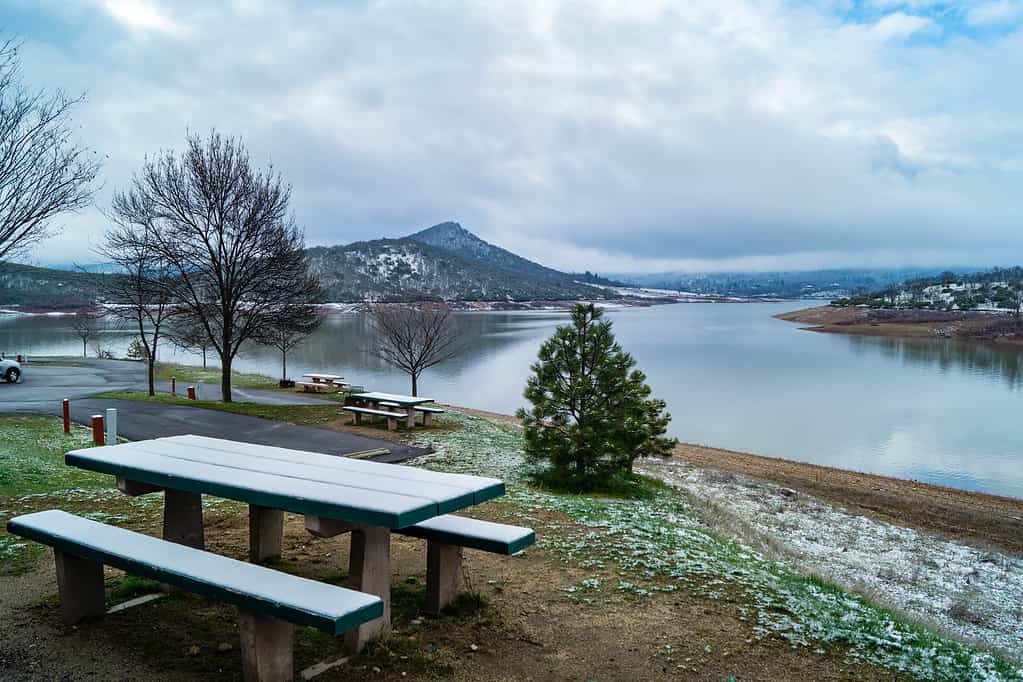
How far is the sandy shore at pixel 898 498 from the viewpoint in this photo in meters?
11.8

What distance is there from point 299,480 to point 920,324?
3964 inches

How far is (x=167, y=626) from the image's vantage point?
4.53 metres

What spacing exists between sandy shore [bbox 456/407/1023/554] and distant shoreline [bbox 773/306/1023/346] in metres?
A: 60.8

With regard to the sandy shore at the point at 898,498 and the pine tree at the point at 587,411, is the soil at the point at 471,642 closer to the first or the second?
the pine tree at the point at 587,411

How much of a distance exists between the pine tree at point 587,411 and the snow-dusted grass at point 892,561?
165 cm

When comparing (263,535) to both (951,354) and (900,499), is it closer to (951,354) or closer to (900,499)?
(900,499)

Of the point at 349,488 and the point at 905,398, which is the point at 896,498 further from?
the point at 905,398

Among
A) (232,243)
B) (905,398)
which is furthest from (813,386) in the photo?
(232,243)

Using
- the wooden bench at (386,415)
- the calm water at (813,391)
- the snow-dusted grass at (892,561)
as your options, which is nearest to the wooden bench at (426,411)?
the wooden bench at (386,415)

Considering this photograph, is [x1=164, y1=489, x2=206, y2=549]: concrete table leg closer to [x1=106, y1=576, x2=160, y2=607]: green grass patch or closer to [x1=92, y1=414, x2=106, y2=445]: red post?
[x1=106, y1=576, x2=160, y2=607]: green grass patch

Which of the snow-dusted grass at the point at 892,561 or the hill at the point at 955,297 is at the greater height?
the hill at the point at 955,297

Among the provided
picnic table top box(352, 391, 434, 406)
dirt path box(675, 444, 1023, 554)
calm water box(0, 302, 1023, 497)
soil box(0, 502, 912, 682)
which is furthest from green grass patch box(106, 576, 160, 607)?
calm water box(0, 302, 1023, 497)

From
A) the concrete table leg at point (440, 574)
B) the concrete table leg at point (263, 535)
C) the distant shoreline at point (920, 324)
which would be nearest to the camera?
the concrete table leg at point (440, 574)

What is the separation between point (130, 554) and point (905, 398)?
116 feet
